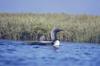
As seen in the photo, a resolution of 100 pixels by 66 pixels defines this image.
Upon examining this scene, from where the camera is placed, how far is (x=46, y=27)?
1973 centimetres

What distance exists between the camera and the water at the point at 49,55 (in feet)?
37.8

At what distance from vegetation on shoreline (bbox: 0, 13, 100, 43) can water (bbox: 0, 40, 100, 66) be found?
5.36 ft

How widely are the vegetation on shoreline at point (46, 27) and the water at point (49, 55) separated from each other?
163 centimetres

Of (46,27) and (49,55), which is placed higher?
(46,27)

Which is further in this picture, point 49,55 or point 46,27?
point 46,27

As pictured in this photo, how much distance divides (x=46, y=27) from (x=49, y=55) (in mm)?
6212

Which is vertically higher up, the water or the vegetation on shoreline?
the vegetation on shoreline

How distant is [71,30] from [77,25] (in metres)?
0.75

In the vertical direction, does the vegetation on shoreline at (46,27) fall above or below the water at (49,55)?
above

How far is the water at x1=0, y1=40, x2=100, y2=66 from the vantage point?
11.5 meters

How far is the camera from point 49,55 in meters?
13.6

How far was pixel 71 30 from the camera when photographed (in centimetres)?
1934

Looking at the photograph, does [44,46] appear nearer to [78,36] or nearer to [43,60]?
[78,36]

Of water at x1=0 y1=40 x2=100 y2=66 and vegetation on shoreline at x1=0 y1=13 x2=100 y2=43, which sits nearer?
water at x1=0 y1=40 x2=100 y2=66
